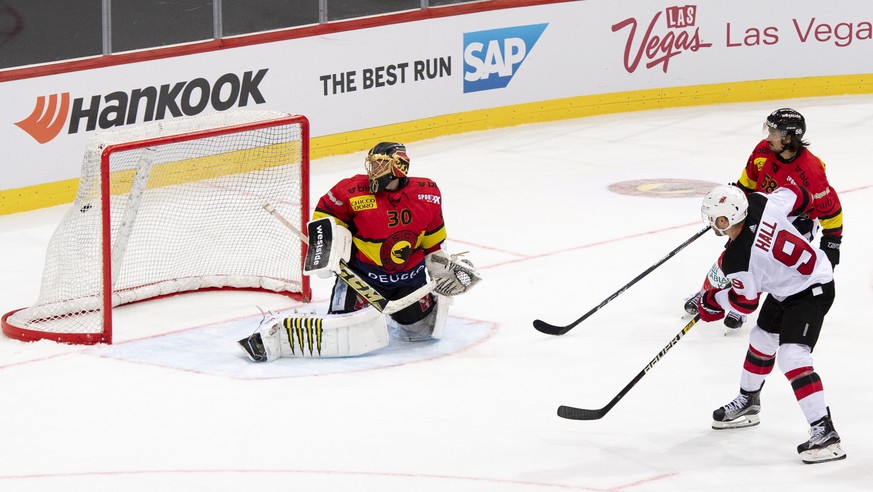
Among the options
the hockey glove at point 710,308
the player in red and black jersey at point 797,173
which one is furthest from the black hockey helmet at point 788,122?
the hockey glove at point 710,308

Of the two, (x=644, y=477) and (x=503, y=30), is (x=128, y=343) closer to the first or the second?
(x=644, y=477)

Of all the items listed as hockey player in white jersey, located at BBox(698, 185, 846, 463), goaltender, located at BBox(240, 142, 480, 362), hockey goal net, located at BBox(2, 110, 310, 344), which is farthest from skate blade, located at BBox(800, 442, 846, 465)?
hockey goal net, located at BBox(2, 110, 310, 344)

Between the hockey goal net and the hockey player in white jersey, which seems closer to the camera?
the hockey player in white jersey

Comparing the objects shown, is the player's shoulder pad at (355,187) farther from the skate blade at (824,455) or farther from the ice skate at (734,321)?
the skate blade at (824,455)

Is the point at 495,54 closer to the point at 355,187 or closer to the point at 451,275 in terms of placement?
the point at 451,275

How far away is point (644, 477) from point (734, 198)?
1083 mm

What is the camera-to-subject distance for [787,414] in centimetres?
600

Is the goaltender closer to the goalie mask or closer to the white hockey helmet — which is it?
the goalie mask

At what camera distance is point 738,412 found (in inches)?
229

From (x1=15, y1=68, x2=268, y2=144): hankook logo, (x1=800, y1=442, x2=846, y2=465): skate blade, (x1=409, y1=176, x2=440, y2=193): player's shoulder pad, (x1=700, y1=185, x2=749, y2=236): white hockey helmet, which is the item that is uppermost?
(x1=15, y1=68, x2=268, y2=144): hankook logo

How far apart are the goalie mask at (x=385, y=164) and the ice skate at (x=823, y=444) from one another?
2259 mm

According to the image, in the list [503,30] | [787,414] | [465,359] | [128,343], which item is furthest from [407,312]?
[503,30]

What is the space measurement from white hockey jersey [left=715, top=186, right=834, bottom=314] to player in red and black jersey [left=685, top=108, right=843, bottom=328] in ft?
3.84

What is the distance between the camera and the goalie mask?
6641 mm
